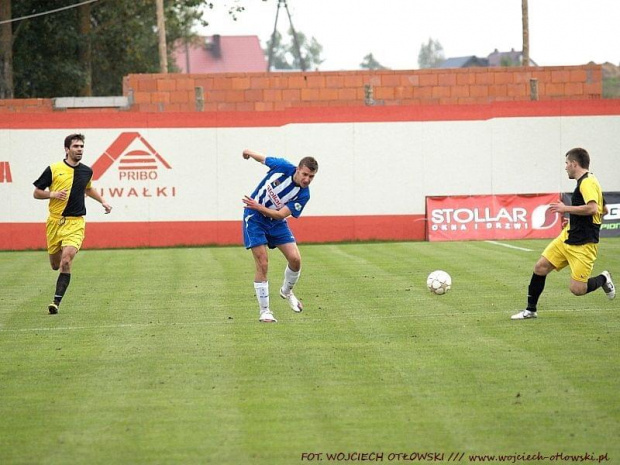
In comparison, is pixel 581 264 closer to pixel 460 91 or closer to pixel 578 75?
pixel 460 91

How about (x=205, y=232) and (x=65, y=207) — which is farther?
(x=205, y=232)

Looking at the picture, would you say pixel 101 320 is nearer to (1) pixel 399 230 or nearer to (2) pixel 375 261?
(2) pixel 375 261

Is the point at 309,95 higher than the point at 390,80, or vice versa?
the point at 390,80

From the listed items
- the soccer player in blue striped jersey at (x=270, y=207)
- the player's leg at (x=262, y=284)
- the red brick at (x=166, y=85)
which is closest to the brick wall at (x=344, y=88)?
the red brick at (x=166, y=85)

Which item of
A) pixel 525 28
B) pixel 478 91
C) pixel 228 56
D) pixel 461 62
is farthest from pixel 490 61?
pixel 478 91

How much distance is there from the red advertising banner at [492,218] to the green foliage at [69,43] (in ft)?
65.1

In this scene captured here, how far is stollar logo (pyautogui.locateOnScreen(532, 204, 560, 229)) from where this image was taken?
77.7ft

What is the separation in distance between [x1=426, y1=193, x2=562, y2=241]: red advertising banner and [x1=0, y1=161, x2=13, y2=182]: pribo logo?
9.86 m

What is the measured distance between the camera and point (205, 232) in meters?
24.1

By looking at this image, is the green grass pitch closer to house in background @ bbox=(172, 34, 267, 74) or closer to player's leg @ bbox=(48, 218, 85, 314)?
player's leg @ bbox=(48, 218, 85, 314)

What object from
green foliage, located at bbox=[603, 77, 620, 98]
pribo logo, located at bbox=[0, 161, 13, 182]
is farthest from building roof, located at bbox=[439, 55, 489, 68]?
pribo logo, located at bbox=[0, 161, 13, 182]

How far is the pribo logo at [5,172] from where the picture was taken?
2375cm

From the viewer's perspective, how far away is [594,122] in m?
25.0

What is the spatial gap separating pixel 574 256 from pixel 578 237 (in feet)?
0.69
